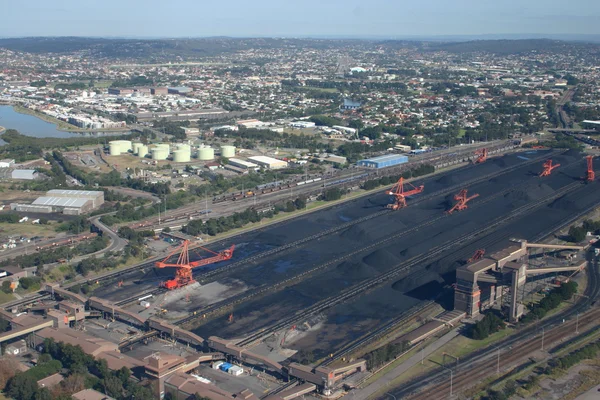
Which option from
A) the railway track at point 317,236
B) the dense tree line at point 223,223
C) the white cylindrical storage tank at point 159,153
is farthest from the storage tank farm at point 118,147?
the railway track at point 317,236

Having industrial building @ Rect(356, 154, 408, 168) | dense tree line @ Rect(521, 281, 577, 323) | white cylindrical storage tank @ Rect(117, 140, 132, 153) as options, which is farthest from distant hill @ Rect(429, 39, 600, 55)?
dense tree line @ Rect(521, 281, 577, 323)

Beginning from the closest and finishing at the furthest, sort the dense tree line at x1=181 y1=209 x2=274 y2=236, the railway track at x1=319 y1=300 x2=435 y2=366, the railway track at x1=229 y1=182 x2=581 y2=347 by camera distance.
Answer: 1. the railway track at x1=319 y1=300 x2=435 y2=366
2. the railway track at x1=229 y1=182 x2=581 y2=347
3. the dense tree line at x1=181 y1=209 x2=274 y2=236

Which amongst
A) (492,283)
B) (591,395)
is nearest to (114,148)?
(492,283)

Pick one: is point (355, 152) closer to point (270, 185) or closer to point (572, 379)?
point (270, 185)

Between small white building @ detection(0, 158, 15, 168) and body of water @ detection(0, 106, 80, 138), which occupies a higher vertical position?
small white building @ detection(0, 158, 15, 168)

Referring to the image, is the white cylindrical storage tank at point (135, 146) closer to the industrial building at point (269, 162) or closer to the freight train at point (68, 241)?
the industrial building at point (269, 162)

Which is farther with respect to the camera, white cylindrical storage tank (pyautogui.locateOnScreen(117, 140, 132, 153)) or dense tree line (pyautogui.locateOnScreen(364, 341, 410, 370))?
white cylindrical storage tank (pyautogui.locateOnScreen(117, 140, 132, 153))

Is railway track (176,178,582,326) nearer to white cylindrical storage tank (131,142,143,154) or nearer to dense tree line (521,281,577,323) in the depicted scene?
dense tree line (521,281,577,323)

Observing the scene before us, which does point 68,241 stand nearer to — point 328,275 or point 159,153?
point 328,275
